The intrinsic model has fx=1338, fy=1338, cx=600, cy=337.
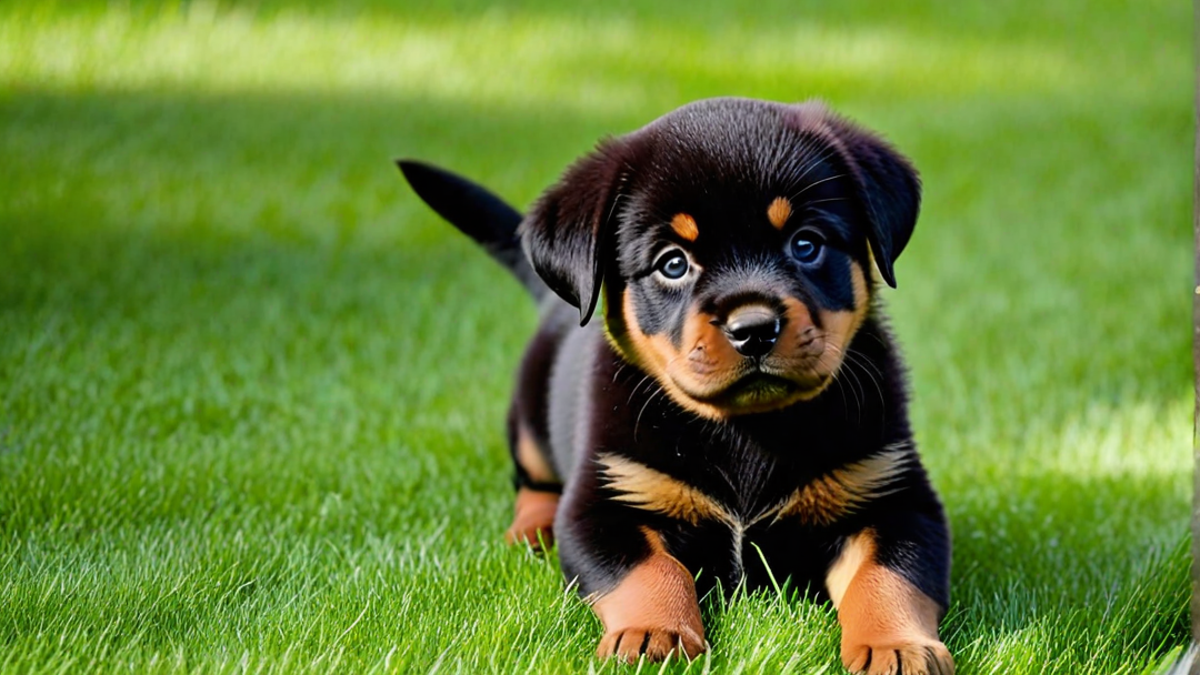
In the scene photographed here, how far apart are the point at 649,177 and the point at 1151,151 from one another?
5624 millimetres

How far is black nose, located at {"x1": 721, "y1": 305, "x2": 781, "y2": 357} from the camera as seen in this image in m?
2.26

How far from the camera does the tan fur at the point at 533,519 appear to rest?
10.3 ft

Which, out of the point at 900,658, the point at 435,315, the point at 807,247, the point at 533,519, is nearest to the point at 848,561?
the point at 900,658

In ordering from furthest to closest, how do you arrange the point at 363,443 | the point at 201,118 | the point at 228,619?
the point at 201,118 → the point at 363,443 → the point at 228,619

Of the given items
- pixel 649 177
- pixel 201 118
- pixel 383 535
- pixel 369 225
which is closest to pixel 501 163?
pixel 369 225

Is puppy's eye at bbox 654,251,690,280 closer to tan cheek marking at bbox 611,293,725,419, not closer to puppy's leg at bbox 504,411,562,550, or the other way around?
tan cheek marking at bbox 611,293,725,419

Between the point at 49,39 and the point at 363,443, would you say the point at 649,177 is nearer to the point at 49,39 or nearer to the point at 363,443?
the point at 363,443

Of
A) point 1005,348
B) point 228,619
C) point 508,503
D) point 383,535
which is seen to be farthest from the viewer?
point 1005,348

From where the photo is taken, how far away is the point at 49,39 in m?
5.84

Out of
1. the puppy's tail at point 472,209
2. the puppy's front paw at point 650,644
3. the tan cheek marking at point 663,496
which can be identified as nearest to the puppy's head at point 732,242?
the tan cheek marking at point 663,496

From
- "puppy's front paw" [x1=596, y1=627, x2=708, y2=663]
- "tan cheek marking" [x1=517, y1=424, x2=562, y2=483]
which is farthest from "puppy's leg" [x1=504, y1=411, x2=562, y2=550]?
"puppy's front paw" [x1=596, y1=627, x2=708, y2=663]

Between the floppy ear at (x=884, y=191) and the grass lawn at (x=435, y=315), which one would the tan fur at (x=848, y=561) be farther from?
the floppy ear at (x=884, y=191)

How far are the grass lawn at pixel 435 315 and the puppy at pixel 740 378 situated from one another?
0.15 m

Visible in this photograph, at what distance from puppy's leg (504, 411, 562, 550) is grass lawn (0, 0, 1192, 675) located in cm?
9
